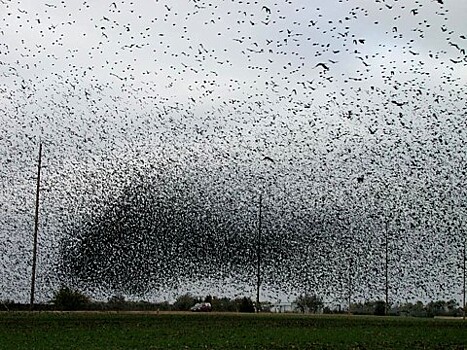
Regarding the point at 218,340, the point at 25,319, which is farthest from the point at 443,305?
the point at 218,340

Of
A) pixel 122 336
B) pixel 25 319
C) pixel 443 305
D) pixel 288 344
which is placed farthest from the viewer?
pixel 443 305

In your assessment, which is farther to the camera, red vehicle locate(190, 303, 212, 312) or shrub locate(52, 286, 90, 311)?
red vehicle locate(190, 303, 212, 312)

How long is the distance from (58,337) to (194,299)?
193ft

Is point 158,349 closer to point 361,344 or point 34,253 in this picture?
point 361,344

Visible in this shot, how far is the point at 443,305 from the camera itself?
347 feet

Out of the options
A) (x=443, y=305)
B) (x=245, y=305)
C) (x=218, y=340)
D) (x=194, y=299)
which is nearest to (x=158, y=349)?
(x=218, y=340)

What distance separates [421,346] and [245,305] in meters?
47.2

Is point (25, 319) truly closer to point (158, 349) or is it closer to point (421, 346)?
point (158, 349)

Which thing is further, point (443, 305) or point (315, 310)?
point (443, 305)

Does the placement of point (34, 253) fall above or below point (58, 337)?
above

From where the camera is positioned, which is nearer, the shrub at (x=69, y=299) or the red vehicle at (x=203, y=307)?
the shrub at (x=69, y=299)

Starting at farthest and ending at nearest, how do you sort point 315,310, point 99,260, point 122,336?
point 315,310 → point 99,260 → point 122,336

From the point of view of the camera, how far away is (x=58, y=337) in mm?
28031

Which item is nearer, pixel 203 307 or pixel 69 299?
pixel 69 299
